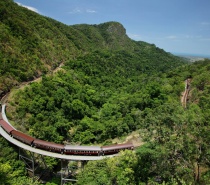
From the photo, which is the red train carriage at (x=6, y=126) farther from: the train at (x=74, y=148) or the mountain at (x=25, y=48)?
the mountain at (x=25, y=48)

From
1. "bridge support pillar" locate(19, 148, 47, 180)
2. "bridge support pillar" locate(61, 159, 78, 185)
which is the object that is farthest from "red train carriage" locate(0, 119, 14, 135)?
"bridge support pillar" locate(61, 159, 78, 185)

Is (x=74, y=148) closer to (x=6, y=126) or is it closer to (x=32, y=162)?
(x=32, y=162)

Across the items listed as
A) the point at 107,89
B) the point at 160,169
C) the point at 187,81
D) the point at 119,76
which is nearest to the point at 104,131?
the point at 160,169

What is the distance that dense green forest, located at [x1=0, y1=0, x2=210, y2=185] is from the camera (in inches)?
1085

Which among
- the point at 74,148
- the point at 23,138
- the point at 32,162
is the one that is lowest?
the point at 32,162

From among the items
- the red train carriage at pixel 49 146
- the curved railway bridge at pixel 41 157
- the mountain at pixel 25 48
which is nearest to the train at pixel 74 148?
the red train carriage at pixel 49 146

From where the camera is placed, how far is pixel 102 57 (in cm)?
12125

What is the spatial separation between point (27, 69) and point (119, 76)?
182 ft

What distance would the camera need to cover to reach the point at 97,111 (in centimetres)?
7169

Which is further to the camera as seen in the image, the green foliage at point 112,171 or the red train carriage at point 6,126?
the red train carriage at point 6,126

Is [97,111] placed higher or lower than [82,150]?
lower

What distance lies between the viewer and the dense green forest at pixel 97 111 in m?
27.6

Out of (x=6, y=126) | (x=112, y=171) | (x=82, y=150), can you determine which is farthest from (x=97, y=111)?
(x=112, y=171)

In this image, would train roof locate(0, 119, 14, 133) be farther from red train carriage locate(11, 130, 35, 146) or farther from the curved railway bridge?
red train carriage locate(11, 130, 35, 146)
